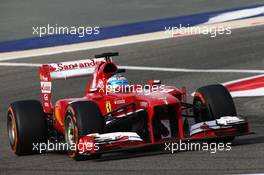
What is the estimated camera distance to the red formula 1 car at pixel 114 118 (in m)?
12.5

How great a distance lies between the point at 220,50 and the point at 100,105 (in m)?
9.03

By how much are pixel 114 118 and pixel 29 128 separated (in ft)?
3.88

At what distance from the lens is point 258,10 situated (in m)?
26.2

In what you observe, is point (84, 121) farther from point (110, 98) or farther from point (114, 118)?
point (110, 98)

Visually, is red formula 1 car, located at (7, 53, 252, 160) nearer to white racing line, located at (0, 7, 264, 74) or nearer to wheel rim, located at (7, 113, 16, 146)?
wheel rim, located at (7, 113, 16, 146)

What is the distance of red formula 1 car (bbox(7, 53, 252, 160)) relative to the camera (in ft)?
40.9

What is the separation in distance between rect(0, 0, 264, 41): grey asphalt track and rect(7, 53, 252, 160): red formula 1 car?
11.8 m

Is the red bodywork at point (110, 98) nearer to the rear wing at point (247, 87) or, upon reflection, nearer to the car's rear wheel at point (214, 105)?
the car's rear wheel at point (214, 105)

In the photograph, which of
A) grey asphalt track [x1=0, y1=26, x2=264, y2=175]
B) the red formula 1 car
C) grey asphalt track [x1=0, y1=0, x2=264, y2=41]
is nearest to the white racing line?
grey asphalt track [x1=0, y1=26, x2=264, y2=175]

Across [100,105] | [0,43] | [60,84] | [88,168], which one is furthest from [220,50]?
[88,168]

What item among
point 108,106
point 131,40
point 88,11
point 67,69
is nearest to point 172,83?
point 131,40

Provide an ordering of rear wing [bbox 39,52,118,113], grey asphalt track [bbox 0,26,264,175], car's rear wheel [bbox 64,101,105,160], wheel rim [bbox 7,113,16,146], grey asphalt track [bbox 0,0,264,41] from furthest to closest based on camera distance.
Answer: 1. grey asphalt track [bbox 0,0,264,41]
2. rear wing [bbox 39,52,118,113]
3. wheel rim [bbox 7,113,16,146]
4. car's rear wheel [bbox 64,101,105,160]
5. grey asphalt track [bbox 0,26,264,175]

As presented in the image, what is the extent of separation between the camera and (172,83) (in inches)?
754

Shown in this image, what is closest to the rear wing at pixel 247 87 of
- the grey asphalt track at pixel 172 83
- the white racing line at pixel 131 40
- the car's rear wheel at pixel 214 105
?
the grey asphalt track at pixel 172 83
